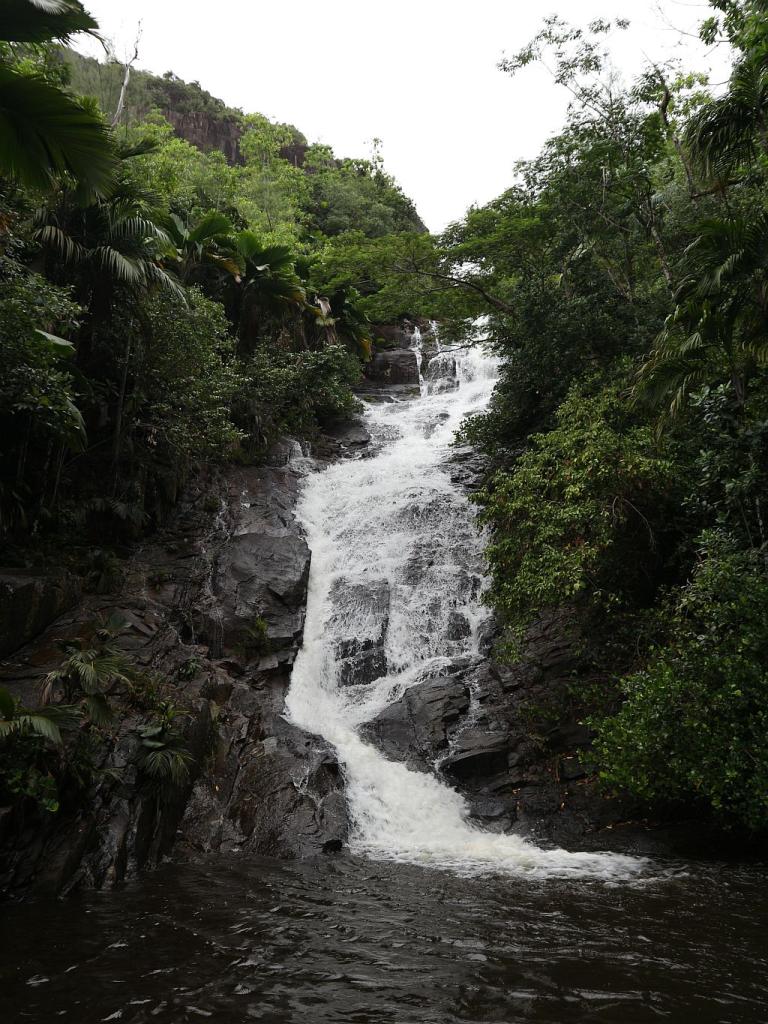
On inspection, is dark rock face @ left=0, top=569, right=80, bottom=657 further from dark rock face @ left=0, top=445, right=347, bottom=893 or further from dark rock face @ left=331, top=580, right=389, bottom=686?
dark rock face @ left=331, top=580, right=389, bottom=686

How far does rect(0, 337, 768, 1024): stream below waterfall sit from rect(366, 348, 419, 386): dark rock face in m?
19.4

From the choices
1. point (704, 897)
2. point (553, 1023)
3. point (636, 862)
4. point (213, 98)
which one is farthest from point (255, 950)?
point (213, 98)

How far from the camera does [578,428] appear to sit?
11.6 meters

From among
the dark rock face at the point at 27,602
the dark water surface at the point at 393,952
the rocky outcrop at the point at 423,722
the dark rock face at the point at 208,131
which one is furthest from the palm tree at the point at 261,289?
the dark rock face at the point at 208,131

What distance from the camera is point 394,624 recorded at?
500 inches

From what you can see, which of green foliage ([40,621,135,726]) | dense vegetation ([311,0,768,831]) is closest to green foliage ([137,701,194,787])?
green foliage ([40,621,135,726])

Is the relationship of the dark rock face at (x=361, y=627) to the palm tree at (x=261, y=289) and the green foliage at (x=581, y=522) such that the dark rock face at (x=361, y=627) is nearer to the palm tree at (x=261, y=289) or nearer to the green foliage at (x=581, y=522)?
the green foliage at (x=581, y=522)

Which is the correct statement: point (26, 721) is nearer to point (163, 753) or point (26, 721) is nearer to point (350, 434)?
point (163, 753)

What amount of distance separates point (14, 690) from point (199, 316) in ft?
25.9

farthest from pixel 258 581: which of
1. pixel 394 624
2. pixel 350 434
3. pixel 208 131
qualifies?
pixel 208 131

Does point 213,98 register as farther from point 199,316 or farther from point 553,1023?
point 553,1023

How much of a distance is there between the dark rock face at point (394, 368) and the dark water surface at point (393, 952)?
23394 mm

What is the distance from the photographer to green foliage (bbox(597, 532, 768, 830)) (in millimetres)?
6637

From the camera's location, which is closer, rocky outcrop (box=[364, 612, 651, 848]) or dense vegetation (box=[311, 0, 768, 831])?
dense vegetation (box=[311, 0, 768, 831])
